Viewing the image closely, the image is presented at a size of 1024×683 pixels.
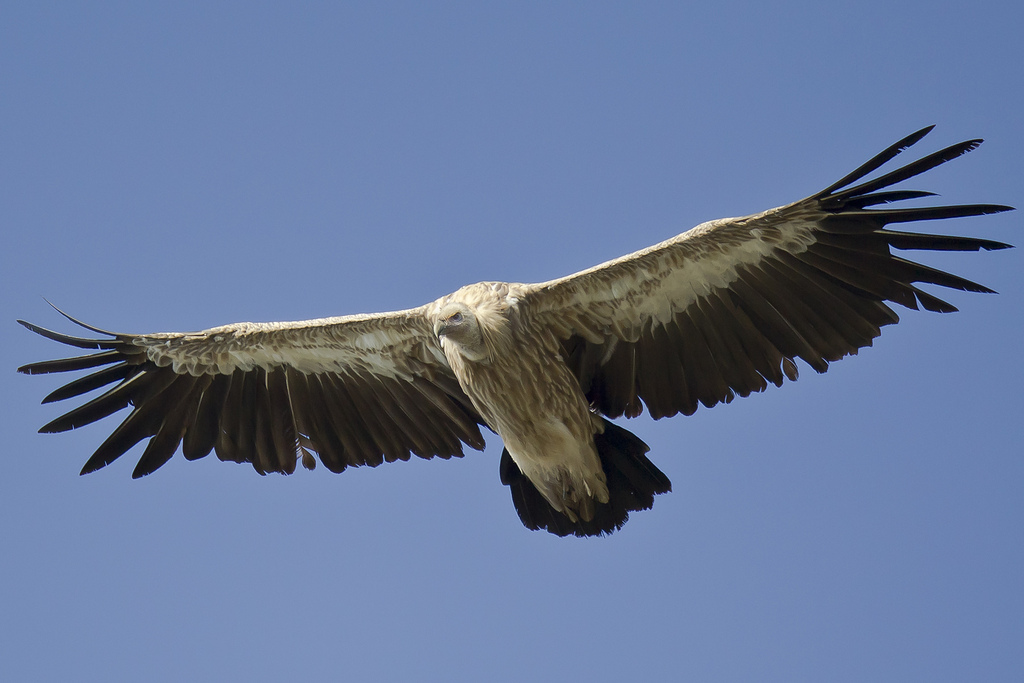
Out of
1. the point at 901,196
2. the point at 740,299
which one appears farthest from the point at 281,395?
the point at 901,196

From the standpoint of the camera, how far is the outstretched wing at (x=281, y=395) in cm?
809

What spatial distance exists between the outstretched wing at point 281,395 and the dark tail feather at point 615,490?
2.56 ft

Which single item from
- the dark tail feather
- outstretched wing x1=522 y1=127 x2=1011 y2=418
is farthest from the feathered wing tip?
the dark tail feather

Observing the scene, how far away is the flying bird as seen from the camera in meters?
7.17

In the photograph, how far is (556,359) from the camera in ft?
25.0

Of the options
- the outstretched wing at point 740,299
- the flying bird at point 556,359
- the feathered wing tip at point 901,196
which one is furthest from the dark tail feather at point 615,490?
the feathered wing tip at point 901,196

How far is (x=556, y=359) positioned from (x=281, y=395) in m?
2.26

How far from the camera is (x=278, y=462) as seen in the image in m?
8.48

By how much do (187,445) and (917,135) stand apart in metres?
5.60

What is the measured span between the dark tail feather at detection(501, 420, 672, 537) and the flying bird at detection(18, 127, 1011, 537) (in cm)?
1

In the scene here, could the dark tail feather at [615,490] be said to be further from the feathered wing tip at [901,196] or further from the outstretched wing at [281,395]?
the feathered wing tip at [901,196]

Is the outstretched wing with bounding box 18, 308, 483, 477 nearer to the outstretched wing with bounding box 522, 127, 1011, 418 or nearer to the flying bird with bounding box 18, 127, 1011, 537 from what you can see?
the flying bird with bounding box 18, 127, 1011, 537

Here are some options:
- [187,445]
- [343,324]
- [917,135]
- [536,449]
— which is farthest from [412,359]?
[917,135]

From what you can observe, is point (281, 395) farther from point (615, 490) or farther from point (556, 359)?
point (615, 490)
